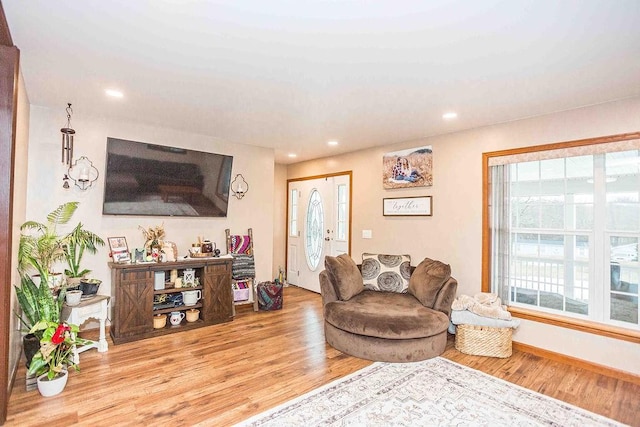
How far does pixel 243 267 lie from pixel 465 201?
299 centimetres

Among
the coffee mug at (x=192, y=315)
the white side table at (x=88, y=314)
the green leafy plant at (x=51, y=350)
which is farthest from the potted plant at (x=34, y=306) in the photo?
the coffee mug at (x=192, y=315)

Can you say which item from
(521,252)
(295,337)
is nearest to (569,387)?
(521,252)

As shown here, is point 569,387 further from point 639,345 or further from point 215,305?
point 215,305

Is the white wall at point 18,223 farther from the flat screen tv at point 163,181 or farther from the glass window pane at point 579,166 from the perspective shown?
the glass window pane at point 579,166

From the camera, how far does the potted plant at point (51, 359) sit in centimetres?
237

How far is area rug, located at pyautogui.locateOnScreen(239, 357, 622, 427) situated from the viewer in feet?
7.15

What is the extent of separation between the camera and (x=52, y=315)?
262 cm

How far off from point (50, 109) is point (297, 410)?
3.72 m

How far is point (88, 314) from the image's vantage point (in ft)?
10.00

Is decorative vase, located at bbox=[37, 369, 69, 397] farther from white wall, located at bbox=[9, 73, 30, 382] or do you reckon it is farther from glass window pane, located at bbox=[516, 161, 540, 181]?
glass window pane, located at bbox=[516, 161, 540, 181]

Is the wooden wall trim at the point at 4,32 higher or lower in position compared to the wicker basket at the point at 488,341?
higher

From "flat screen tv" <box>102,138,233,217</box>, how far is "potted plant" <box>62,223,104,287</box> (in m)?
0.34

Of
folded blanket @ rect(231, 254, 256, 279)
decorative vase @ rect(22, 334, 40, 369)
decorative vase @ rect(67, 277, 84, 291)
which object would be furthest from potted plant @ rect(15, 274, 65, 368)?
folded blanket @ rect(231, 254, 256, 279)

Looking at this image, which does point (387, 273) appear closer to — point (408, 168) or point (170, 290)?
point (408, 168)
